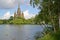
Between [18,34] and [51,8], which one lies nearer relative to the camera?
[51,8]

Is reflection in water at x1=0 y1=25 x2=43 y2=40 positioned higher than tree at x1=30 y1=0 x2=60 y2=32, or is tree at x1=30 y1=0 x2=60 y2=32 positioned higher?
tree at x1=30 y1=0 x2=60 y2=32

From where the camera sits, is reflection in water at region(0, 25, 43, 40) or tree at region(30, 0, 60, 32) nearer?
tree at region(30, 0, 60, 32)

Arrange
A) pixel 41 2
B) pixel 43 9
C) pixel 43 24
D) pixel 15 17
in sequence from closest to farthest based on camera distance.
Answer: pixel 41 2 < pixel 43 9 < pixel 43 24 < pixel 15 17

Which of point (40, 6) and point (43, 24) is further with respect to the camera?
point (43, 24)

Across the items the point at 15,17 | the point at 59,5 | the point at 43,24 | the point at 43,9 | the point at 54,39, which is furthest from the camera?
the point at 15,17

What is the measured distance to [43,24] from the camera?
1331 inches

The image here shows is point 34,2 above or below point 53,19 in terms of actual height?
above

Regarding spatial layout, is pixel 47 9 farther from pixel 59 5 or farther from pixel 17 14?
pixel 17 14

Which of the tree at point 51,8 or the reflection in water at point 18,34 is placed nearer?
the tree at point 51,8

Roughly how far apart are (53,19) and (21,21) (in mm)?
150027

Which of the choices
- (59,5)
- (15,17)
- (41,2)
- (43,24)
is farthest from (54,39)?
(15,17)

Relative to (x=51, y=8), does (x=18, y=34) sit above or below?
below

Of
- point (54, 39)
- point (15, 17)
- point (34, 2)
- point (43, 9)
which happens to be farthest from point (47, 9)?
point (15, 17)

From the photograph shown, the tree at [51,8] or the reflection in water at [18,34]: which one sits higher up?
the tree at [51,8]
